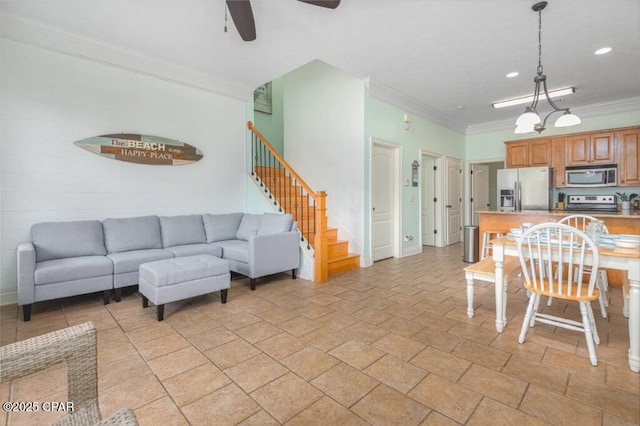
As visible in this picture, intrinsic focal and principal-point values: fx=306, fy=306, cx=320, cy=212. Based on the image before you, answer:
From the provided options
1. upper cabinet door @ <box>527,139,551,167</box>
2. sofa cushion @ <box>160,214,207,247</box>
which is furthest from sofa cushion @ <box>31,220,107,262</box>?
upper cabinet door @ <box>527,139,551,167</box>

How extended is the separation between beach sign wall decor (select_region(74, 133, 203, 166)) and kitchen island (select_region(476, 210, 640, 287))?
4.86 metres

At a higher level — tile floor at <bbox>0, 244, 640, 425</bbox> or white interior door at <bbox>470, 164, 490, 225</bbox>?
white interior door at <bbox>470, 164, 490, 225</bbox>

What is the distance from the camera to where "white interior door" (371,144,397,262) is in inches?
212

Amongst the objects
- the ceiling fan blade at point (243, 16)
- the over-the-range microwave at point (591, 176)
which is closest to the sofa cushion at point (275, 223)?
the ceiling fan blade at point (243, 16)

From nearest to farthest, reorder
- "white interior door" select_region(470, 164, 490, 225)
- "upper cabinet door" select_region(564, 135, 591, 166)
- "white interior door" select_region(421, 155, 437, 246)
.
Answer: "upper cabinet door" select_region(564, 135, 591, 166), "white interior door" select_region(421, 155, 437, 246), "white interior door" select_region(470, 164, 490, 225)

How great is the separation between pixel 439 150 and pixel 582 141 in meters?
2.60

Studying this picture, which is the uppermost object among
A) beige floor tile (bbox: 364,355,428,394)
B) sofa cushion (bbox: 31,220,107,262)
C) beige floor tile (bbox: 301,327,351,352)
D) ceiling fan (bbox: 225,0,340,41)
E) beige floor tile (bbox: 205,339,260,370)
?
ceiling fan (bbox: 225,0,340,41)

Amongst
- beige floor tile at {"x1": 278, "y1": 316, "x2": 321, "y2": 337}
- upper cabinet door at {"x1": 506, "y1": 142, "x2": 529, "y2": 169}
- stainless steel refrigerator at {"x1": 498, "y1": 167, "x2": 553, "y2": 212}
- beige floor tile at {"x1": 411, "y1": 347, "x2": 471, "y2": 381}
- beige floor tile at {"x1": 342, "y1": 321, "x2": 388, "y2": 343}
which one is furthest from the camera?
upper cabinet door at {"x1": 506, "y1": 142, "x2": 529, "y2": 169}

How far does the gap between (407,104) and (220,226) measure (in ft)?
13.5

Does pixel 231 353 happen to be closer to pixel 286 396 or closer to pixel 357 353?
pixel 286 396

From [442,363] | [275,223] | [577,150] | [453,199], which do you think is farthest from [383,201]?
[577,150]

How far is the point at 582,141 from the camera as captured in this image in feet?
19.5

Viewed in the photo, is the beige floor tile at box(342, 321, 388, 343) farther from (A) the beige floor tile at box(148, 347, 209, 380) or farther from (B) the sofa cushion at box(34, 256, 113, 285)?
(B) the sofa cushion at box(34, 256, 113, 285)

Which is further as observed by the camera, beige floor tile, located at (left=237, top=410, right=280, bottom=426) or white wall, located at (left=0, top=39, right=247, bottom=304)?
white wall, located at (left=0, top=39, right=247, bottom=304)
